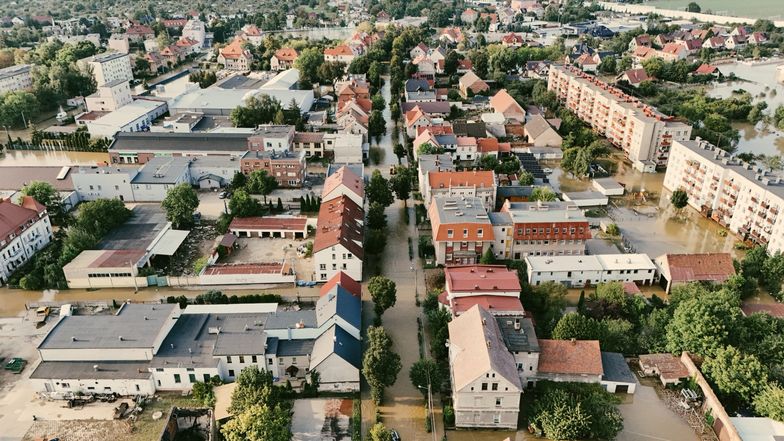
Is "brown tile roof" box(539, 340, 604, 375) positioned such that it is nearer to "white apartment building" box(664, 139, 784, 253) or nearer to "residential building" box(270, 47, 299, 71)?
"white apartment building" box(664, 139, 784, 253)

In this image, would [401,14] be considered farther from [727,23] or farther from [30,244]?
[30,244]

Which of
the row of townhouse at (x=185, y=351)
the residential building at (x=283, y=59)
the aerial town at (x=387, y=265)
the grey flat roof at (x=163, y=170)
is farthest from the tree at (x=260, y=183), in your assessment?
the residential building at (x=283, y=59)

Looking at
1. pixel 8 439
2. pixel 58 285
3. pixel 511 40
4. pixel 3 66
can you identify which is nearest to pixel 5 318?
pixel 58 285

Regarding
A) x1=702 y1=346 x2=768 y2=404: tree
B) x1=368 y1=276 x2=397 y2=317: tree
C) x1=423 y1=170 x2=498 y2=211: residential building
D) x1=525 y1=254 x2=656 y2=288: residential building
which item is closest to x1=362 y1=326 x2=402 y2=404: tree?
x1=368 y1=276 x2=397 y2=317: tree

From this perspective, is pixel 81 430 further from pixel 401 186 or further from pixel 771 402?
pixel 771 402

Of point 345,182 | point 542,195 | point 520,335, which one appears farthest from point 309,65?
point 520,335
